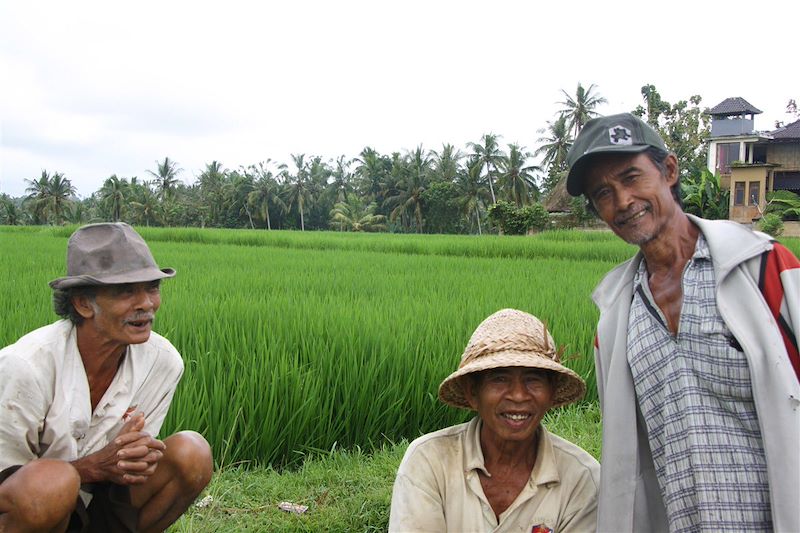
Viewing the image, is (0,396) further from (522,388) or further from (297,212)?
(297,212)

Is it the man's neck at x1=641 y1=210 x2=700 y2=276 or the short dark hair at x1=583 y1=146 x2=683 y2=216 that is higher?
the short dark hair at x1=583 y1=146 x2=683 y2=216

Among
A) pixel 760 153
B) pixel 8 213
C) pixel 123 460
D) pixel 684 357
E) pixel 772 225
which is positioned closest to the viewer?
pixel 684 357

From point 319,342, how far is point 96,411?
76.8 inches

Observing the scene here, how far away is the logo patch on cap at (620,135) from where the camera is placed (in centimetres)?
160

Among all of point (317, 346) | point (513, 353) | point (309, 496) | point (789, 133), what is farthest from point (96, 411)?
point (789, 133)

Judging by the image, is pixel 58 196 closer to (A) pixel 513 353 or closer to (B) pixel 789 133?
(B) pixel 789 133

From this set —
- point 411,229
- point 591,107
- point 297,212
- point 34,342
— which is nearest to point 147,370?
point 34,342

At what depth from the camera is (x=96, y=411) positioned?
5.98 ft

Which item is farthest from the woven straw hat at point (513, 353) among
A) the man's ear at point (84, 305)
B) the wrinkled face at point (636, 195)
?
the man's ear at point (84, 305)

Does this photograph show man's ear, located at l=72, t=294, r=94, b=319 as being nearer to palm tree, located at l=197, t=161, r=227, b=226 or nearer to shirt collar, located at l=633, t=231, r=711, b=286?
shirt collar, located at l=633, t=231, r=711, b=286

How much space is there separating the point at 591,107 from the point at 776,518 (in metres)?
34.0

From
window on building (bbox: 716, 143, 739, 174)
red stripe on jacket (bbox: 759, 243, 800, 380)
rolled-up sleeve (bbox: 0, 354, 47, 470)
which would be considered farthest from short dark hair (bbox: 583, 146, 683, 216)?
window on building (bbox: 716, 143, 739, 174)

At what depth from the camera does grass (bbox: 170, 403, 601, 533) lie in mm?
2305

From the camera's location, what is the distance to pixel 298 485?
2623 millimetres
